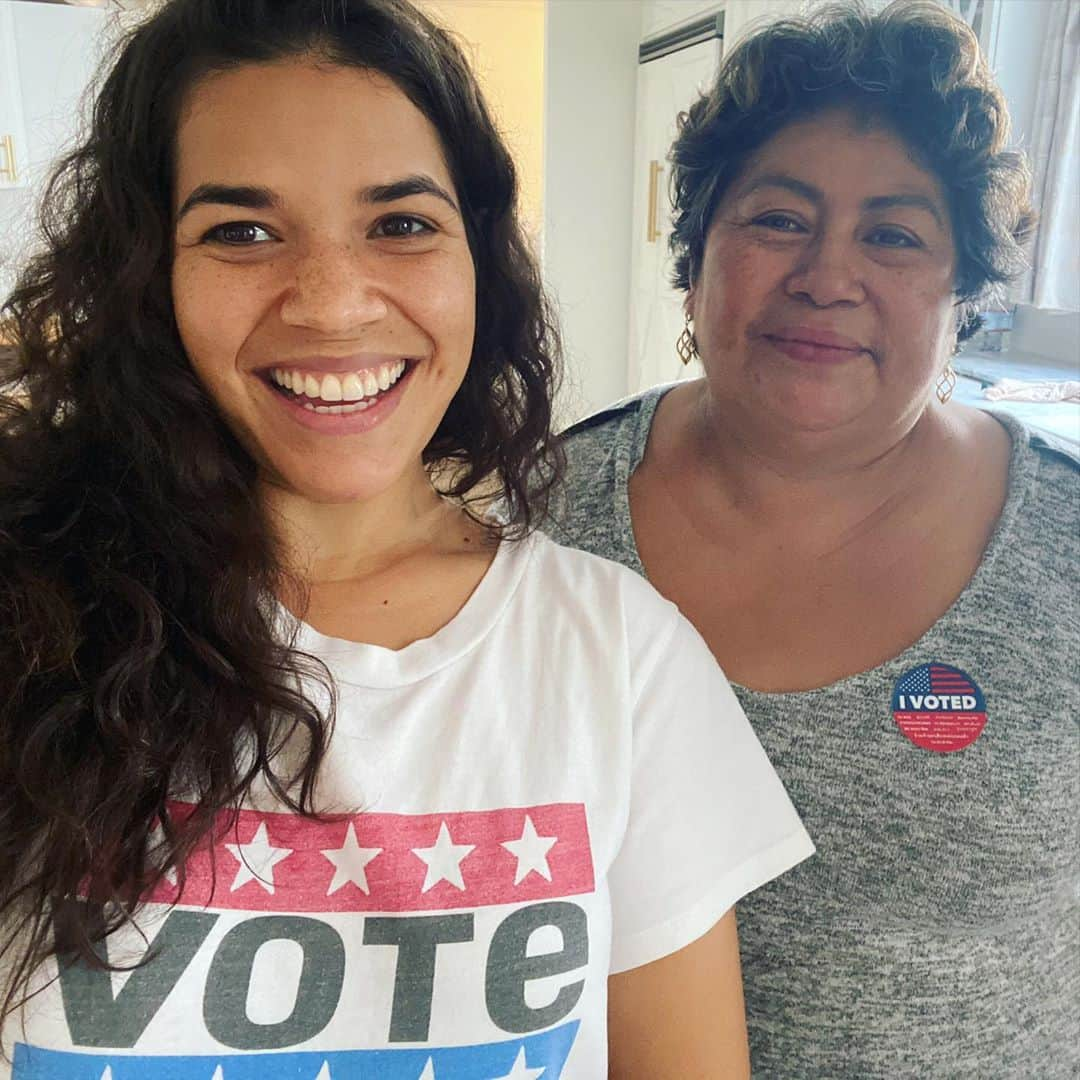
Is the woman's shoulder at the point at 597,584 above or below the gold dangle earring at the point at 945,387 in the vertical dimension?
below

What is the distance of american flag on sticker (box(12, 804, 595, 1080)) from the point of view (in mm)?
819

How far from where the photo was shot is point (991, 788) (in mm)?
1181

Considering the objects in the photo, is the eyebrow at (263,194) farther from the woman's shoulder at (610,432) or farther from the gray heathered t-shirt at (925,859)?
the gray heathered t-shirt at (925,859)

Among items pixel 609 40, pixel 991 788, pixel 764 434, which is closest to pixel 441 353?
pixel 764 434

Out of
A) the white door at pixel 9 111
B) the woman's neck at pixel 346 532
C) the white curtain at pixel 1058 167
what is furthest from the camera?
the white door at pixel 9 111

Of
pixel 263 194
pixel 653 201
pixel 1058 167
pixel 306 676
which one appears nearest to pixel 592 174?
pixel 653 201

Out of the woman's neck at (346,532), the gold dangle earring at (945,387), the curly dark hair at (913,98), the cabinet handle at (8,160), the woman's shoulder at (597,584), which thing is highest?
the cabinet handle at (8,160)

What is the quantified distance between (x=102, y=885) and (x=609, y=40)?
4.78m

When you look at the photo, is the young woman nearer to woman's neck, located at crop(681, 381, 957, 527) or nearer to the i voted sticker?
the i voted sticker

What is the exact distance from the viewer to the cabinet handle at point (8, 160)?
5.10 meters

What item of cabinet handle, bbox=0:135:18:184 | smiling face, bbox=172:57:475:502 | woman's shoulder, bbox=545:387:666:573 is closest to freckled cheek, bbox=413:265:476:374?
smiling face, bbox=172:57:475:502

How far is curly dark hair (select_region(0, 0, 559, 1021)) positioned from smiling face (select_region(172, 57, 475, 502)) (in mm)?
37

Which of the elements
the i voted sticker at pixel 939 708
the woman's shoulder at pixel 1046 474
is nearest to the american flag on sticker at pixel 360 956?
the i voted sticker at pixel 939 708

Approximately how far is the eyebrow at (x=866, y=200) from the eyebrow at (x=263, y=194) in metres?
0.49
